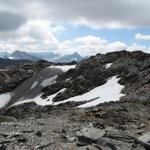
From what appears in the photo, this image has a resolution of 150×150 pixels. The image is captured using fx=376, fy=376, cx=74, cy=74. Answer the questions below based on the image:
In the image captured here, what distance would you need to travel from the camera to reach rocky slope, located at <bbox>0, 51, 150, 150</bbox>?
83.7 ft

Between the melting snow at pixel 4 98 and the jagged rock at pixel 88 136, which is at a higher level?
the melting snow at pixel 4 98

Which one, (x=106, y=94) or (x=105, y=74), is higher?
(x=105, y=74)

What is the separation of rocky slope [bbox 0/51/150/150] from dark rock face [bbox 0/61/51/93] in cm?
2277

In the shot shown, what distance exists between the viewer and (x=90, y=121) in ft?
122

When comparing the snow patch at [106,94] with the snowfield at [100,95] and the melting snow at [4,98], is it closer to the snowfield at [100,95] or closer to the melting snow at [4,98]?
the snowfield at [100,95]

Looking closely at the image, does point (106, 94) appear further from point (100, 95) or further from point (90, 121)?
point (90, 121)

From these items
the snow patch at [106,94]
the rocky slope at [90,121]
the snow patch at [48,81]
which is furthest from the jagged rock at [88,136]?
the snow patch at [48,81]

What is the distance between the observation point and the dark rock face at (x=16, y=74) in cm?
12900

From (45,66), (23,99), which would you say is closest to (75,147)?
(23,99)

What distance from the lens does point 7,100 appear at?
391ft

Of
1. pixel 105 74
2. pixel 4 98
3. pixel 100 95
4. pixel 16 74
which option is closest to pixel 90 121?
pixel 100 95

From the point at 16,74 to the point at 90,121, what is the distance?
102m

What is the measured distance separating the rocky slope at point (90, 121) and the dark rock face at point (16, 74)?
2277cm

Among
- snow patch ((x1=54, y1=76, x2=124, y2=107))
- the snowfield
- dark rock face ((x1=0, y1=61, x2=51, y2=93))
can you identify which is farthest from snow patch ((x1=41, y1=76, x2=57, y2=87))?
snow patch ((x1=54, y1=76, x2=124, y2=107))
